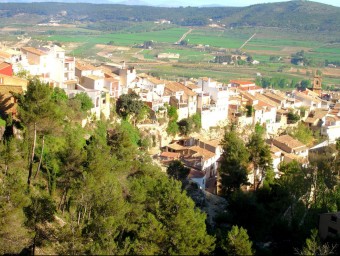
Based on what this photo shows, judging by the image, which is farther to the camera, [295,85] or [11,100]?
[295,85]

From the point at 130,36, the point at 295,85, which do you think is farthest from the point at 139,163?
the point at 130,36

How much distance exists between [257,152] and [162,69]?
71.4m

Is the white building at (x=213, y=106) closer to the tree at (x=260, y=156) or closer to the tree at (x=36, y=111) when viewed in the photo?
the tree at (x=260, y=156)

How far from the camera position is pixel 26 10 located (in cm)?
17312

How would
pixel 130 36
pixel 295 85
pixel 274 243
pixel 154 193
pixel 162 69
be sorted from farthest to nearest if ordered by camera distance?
pixel 130 36, pixel 162 69, pixel 295 85, pixel 274 243, pixel 154 193

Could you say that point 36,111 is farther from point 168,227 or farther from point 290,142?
point 290,142

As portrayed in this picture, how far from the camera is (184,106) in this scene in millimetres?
34719

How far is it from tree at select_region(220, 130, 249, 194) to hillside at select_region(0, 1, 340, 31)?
459 ft

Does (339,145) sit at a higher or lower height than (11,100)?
lower

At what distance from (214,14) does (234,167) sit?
174889 millimetres

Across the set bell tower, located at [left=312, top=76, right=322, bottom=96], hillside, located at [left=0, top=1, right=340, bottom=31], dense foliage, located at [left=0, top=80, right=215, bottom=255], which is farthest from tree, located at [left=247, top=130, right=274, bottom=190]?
hillside, located at [left=0, top=1, right=340, bottom=31]

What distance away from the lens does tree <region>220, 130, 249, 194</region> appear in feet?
80.4

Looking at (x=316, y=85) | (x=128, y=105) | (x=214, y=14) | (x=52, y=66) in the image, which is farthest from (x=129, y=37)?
(x=128, y=105)

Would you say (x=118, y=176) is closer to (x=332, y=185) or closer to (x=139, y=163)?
(x=139, y=163)
